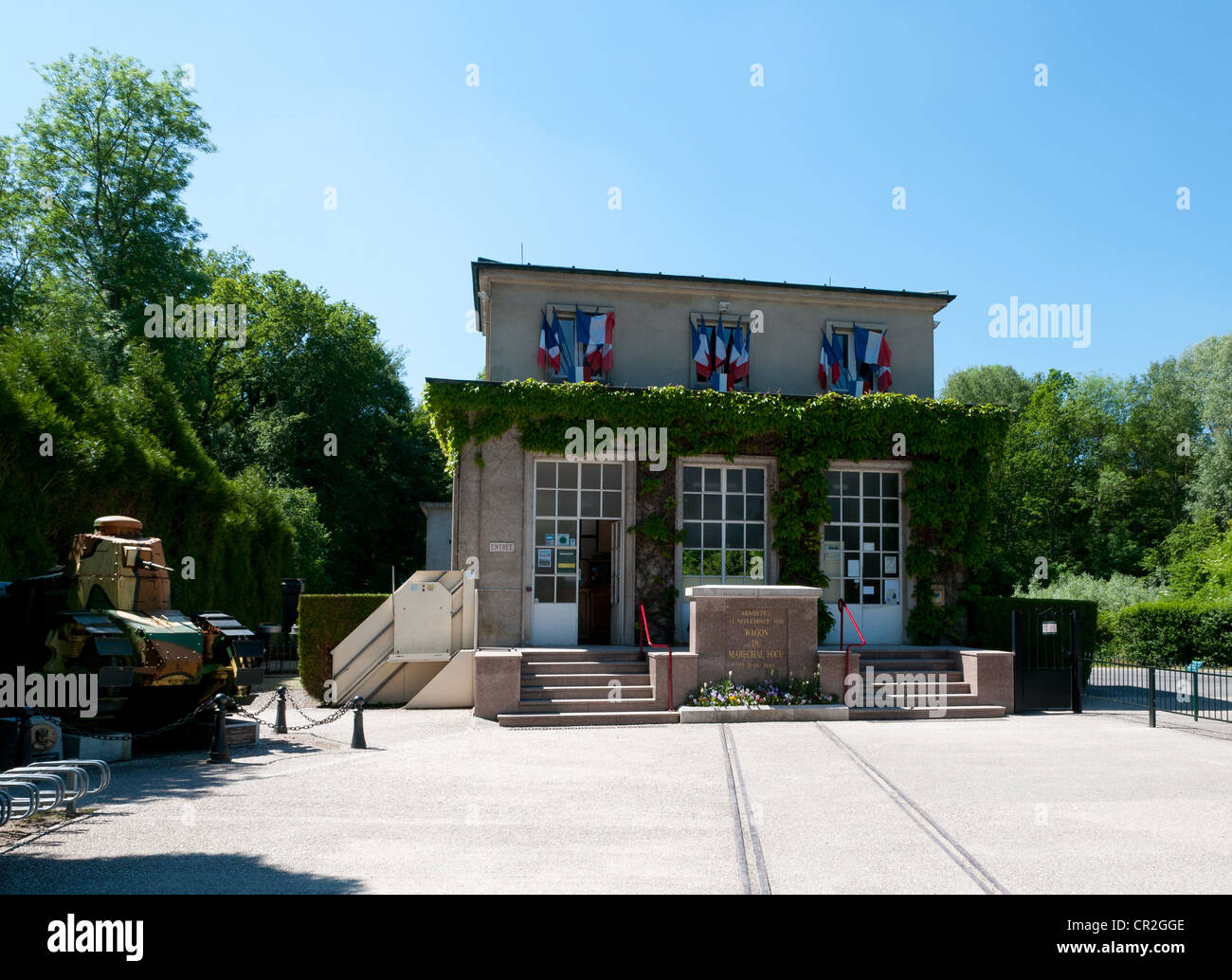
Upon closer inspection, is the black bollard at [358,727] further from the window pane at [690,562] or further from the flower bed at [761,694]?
the window pane at [690,562]

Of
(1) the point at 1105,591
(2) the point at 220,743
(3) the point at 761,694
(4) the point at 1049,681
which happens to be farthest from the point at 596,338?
(1) the point at 1105,591

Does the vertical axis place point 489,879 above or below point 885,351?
below

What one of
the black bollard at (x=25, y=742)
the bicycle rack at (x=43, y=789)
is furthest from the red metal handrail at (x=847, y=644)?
the black bollard at (x=25, y=742)

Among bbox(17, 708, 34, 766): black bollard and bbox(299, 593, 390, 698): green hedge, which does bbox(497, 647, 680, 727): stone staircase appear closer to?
bbox(299, 593, 390, 698): green hedge

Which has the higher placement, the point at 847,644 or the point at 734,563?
the point at 734,563

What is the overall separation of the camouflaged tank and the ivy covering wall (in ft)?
19.9

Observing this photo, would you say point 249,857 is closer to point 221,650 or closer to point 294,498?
point 221,650

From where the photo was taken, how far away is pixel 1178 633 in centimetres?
2555

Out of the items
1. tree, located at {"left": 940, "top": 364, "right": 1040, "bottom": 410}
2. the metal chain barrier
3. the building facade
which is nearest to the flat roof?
the building facade

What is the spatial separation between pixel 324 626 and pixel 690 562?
756cm

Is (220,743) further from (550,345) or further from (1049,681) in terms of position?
(1049,681)

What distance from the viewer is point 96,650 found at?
1139 cm
